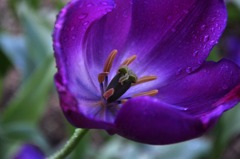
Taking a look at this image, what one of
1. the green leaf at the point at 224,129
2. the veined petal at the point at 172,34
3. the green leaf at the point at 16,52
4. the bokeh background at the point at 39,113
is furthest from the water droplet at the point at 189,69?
the green leaf at the point at 16,52

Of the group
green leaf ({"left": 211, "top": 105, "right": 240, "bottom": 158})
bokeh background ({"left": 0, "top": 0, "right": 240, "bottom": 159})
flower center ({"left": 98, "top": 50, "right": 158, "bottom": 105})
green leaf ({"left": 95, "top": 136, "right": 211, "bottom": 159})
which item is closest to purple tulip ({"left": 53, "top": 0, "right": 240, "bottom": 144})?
flower center ({"left": 98, "top": 50, "right": 158, "bottom": 105})

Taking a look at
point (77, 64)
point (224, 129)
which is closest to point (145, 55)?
point (77, 64)

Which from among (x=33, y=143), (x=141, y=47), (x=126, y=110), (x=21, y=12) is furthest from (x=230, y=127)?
A: (x=126, y=110)

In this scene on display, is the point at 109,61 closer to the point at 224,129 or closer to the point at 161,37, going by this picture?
the point at 161,37

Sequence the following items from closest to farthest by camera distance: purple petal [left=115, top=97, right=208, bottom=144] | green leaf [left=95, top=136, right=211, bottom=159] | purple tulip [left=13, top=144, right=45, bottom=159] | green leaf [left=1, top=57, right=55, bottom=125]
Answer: purple petal [left=115, top=97, right=208, bottom=144]
green leaf [left=1, top=57, right=55, bottom=125]
purple tulip [left=13, top=144, right=45, bottom=159]
green leaf [left=95, top=136, right=211, bottom=159]

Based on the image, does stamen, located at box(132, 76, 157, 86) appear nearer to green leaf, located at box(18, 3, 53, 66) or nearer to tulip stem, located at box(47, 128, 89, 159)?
tulip stem, located at box(47, 128, 89, 159)

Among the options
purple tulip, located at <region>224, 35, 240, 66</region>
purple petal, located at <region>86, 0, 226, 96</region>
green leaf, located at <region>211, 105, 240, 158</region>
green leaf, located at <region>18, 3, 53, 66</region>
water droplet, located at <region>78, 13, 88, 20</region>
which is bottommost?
purple tulip, located at <region>224, 35, 240, 66</region>

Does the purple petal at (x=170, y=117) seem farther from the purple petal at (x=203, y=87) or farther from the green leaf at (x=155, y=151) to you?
the green leaf at (x=155, y=151)
